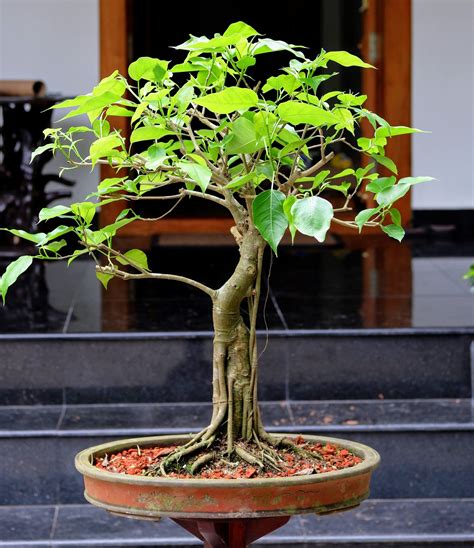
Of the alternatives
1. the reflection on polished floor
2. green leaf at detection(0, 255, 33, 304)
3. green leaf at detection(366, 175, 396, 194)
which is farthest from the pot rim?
the reflection on polished floor

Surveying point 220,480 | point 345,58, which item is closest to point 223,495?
point 220,480

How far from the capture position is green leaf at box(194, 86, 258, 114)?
1.37 metres

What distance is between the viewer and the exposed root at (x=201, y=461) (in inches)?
64.2

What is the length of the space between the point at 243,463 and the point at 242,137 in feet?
1.60

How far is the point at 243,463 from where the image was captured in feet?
5.43

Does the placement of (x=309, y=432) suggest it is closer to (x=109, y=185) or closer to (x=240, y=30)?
(x=109, y=185)

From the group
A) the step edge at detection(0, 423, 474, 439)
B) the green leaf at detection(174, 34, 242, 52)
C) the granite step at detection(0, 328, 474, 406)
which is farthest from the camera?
the granite step at detection(0, 328, 474, 406)

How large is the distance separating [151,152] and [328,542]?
4.86 feet

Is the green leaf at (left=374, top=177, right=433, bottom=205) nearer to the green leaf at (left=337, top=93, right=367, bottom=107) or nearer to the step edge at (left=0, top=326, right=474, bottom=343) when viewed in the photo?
the green leaf at (left=337, top=93, right=367, bottom=107)

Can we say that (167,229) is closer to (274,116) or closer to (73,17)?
(73,17)

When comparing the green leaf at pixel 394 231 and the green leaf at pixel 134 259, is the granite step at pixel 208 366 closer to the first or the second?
the green leaf at pixel 134 259

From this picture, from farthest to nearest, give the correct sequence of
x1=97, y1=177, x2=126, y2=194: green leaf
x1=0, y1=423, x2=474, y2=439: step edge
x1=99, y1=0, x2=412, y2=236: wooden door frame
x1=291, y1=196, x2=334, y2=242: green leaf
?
1. x1=99, y1=0, x2=412, y2=236: wooden door frame
2. x1=0, y1=423, x2=474, y2=439: step edge
3. x1=97, y1=177, x2=126, y2=194: green leaf
4. x1=291, y1=196, x2=334, y2=242: green leaf

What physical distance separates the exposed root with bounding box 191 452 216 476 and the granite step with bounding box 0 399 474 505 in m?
1.29

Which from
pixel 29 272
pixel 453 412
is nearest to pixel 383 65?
pixel 29 272
